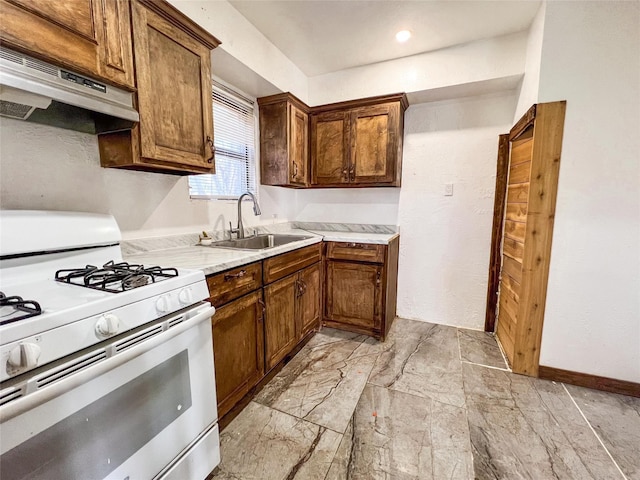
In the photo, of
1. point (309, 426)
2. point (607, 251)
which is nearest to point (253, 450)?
point (309, 426)

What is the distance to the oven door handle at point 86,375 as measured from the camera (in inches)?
23.9

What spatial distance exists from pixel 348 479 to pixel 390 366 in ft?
3.11

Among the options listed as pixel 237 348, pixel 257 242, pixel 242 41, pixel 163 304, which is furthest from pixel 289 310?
→ pixel 242 41

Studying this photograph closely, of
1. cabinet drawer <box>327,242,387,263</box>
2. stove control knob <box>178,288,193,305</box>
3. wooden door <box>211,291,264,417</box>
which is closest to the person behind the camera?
stove control knob <box>178,288,193,305</box>

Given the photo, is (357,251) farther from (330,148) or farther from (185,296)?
(185,296)

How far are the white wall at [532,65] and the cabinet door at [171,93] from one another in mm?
2053

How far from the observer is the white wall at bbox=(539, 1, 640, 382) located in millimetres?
1620

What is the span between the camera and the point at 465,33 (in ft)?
6.98

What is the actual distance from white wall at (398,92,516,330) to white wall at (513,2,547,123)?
32cm

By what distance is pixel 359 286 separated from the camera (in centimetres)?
246

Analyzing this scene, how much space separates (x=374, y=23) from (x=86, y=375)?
8.20ft

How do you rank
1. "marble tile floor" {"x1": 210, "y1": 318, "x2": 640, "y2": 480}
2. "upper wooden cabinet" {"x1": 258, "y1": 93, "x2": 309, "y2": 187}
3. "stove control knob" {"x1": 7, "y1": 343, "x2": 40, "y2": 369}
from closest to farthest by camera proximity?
"stove control knob" {"x1": 7, "y1": 343, "x2": 40, "y2": 369} → "marble tile floor" {"x1": 210, "y1": 318, "x2": 640, "y2": 480} → "upper wooden cabinet" {"x1": 258, "y1": 93, "x2": 309, "y2": 187}

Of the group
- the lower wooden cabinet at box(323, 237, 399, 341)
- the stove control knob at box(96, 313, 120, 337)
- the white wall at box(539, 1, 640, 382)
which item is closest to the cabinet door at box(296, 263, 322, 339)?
the lower wooden cabinet at box(323, 237, 399, 341)

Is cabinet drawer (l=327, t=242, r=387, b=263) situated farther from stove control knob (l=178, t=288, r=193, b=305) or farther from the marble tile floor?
stove control knob (l=178, t=288, r=193, b=305)
